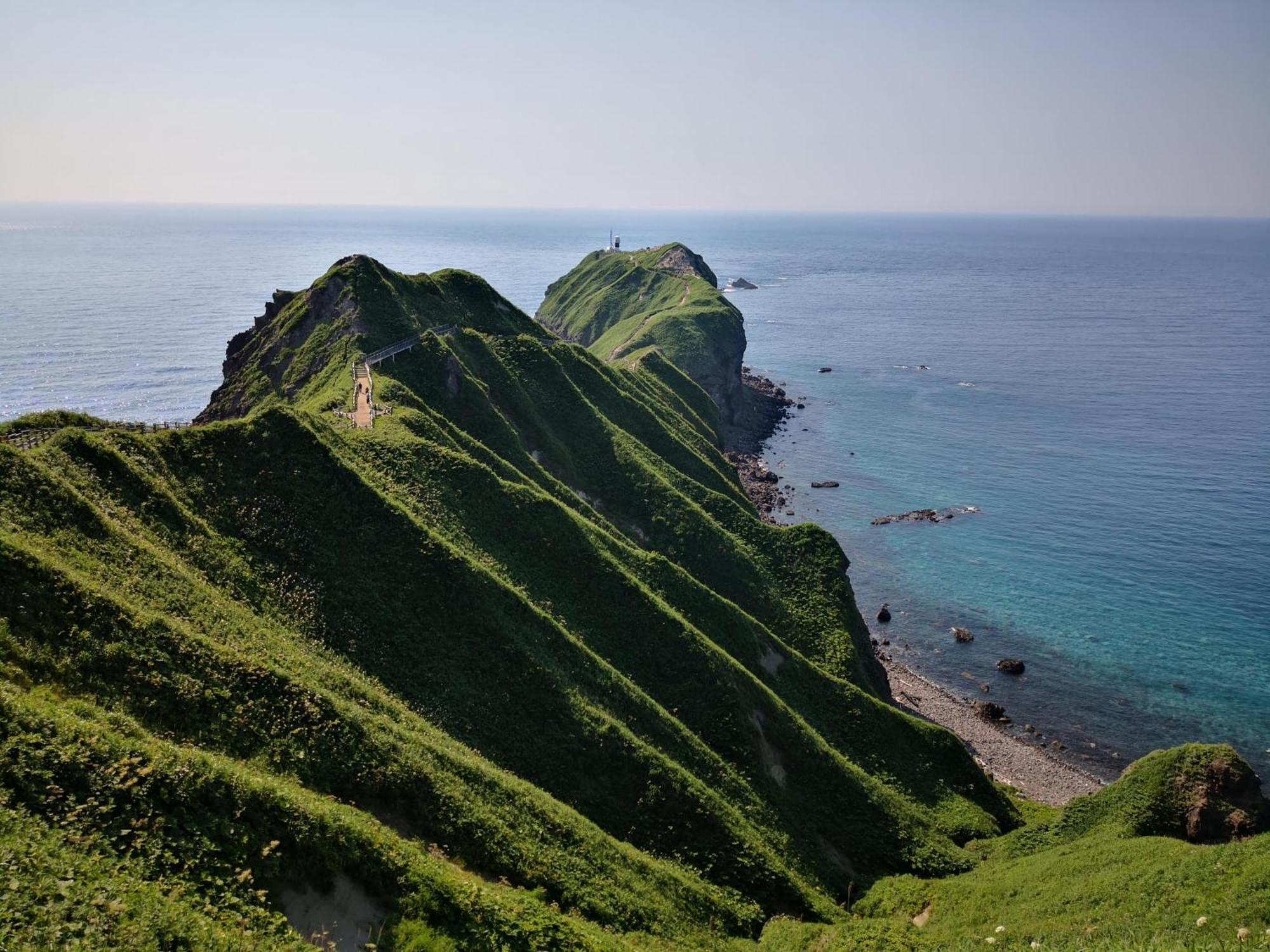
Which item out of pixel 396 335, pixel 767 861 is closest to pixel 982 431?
pixel 396 335

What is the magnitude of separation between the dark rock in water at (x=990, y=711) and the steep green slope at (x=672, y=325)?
76.4 m

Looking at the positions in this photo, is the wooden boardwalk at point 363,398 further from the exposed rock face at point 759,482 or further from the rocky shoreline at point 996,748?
the exposed rock face at point 759,482

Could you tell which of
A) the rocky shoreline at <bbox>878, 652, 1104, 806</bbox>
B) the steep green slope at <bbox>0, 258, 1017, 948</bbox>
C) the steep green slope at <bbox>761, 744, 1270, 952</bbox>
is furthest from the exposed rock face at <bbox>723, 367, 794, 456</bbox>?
the steep green slope at <bbox>761, 744, 1270, 952</bbox>

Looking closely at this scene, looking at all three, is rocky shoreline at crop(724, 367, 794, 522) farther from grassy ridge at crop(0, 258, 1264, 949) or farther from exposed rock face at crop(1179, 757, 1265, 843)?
exposed rock face at crop(1179, 757, 1265, 843)

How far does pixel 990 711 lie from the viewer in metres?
67.8

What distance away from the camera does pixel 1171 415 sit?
143 metres

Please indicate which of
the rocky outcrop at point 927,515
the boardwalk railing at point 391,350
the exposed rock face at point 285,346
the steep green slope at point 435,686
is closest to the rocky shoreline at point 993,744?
the steep green slope at point 435,686

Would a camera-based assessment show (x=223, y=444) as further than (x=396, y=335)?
No

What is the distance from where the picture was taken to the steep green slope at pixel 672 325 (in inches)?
5448

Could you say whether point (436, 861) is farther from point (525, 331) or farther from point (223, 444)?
point (525, 331)

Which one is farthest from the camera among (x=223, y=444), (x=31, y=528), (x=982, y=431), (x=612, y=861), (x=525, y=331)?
(x=982, y=431)

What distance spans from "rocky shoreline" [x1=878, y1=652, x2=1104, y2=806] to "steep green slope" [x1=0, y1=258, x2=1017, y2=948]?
7684mm

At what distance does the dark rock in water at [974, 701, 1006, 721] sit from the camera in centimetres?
6744

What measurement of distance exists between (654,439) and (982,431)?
79.2 m
